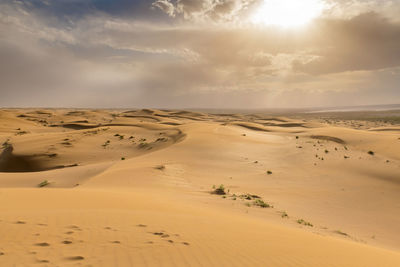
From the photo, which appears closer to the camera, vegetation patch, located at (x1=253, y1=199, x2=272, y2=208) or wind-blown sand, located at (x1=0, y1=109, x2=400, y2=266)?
wind-blown sand, located at (x1=0, y1=109, x2=400, y2=266)

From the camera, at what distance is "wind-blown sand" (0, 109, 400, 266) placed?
436cm

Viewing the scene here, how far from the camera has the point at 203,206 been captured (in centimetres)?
829

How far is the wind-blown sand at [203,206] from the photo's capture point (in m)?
4.36

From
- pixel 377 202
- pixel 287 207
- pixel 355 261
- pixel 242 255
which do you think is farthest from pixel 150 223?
pixel 377 202

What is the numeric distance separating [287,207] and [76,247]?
24.8 feet

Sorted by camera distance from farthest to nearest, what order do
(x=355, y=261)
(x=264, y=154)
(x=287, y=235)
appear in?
(x=264, y=154) < (x=287, y=235) < (x=355, y=261)

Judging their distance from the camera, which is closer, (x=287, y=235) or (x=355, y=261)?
(x=355, y=261)

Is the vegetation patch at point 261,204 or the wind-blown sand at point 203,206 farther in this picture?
the vegetation patch at point 261,204

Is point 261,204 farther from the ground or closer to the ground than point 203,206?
closer to the ground

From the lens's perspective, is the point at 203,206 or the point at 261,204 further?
the point at 261,204

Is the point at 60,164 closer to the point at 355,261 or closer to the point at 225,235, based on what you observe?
the point at 225,235

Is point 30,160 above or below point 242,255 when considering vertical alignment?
below

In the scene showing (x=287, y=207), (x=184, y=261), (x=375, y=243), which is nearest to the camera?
(x=184, y=261)

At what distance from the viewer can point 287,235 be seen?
591 cm
